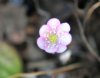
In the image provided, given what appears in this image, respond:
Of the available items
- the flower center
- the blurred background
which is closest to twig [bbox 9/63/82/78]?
the blurred background

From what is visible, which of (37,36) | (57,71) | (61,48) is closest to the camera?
(61,48)

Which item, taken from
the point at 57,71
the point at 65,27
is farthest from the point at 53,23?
the point at 57,71

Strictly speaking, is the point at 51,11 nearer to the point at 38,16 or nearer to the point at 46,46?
the point at 38,16

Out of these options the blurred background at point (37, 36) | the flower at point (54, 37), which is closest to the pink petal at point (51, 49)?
the flower at point (54, 37)

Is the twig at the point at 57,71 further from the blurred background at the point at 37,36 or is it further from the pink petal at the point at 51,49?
the pink petal at the point at 51,49

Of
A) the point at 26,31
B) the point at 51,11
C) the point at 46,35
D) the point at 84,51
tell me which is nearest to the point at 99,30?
the point at 84,51

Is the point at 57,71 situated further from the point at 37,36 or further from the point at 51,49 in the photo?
the point at 51,49
